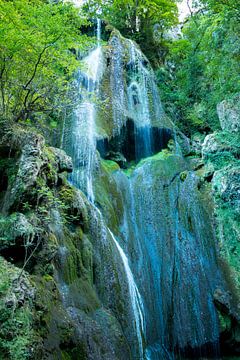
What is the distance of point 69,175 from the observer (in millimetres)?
10000

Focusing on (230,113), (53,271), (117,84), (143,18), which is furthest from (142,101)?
(53,271)

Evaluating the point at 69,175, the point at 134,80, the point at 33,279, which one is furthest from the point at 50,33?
the point at 134,80

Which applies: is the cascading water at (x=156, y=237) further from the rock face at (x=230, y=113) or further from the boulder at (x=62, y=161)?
the rock face at (x=230, y=113)

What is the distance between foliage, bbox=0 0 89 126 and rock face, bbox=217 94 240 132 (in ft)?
22.4

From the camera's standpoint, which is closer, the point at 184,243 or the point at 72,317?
the point at 72,317

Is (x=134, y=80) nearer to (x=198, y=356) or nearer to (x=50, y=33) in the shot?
(x=50, y=33)

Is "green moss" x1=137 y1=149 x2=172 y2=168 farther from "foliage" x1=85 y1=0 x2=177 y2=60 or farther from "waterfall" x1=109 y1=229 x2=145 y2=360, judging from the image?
"foliage" x1=85 y1=0 x2=177 y2=60

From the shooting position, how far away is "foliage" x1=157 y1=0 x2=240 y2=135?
33.5 ft

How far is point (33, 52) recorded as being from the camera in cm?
730

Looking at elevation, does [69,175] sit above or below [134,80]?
below

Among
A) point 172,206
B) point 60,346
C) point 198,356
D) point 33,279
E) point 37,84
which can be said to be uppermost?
point 37,84

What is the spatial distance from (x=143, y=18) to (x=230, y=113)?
421 inches

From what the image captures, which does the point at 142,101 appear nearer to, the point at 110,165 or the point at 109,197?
the point at 110,165

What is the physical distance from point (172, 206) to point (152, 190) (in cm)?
97
